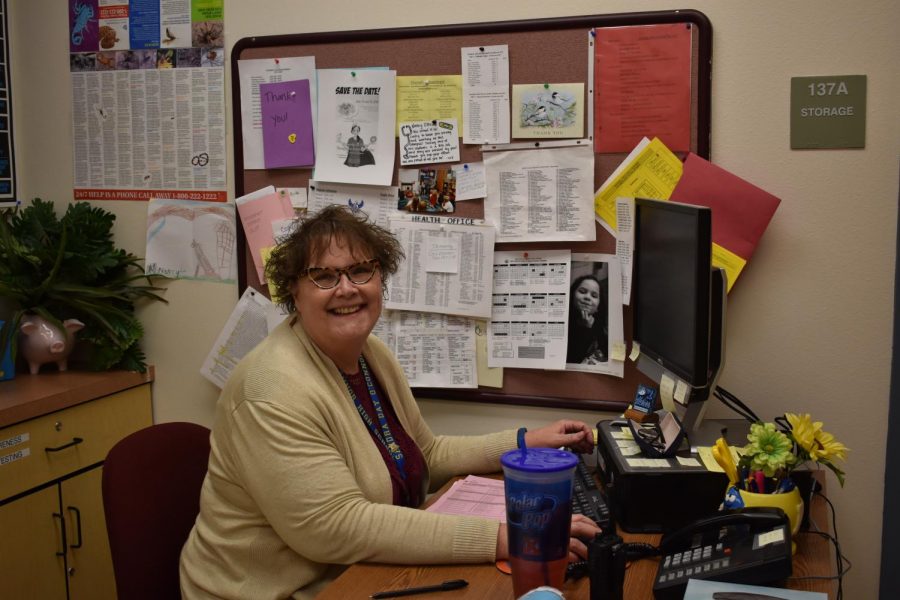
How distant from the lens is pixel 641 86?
7.06ft

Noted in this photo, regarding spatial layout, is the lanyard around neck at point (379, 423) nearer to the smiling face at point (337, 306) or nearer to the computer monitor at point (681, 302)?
the smiling face at point (337, 306)

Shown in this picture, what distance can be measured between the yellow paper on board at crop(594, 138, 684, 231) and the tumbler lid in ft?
3.55

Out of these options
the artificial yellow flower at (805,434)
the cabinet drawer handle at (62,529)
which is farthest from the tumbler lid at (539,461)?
the cabinet drawer handle at (62,529)

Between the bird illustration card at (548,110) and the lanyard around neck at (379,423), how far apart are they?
805mm

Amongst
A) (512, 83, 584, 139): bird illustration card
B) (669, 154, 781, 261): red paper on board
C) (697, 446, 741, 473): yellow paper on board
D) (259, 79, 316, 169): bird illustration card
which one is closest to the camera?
(697, 446, 741, 473): yellow paper on board

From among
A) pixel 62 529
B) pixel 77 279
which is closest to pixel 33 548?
pixel 62 529

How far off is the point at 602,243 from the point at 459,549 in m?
1.04

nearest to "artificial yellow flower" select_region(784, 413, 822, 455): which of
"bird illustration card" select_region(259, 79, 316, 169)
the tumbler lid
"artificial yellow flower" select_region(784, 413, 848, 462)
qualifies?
"artificial yellow flower" select_region(784, 413, 848, 462)

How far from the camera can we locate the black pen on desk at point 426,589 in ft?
4.47

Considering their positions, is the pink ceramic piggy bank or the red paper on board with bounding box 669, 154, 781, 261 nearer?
the red paper on board with bounding box 669, 154, 781, 261

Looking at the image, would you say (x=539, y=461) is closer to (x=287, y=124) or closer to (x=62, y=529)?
(x=287, y=124)

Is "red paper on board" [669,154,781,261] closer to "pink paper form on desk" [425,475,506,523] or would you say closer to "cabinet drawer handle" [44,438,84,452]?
"pink paper form on desk" [425,475,506,523]

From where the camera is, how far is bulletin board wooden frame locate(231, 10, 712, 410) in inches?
83.2

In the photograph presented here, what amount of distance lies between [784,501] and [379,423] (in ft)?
2.71
